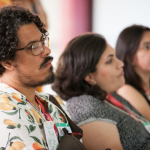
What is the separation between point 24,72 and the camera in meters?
0.92

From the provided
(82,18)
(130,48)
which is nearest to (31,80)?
(130,48)

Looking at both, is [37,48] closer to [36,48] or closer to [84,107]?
[36,48]

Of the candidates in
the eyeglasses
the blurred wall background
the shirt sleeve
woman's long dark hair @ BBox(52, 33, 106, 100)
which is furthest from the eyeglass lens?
the blurred wall background

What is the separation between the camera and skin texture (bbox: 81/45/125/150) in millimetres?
1122

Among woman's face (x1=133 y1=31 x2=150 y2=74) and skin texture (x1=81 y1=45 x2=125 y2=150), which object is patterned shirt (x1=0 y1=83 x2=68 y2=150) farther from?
woman's face (x1=133 y1=31 x2=150 y2=74)

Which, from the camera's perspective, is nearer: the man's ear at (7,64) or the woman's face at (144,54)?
the man's ear at (7,64)

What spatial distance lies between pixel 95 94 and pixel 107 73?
18 cm

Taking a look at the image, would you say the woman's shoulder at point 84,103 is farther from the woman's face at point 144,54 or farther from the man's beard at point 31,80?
the woman's face at point 144,54

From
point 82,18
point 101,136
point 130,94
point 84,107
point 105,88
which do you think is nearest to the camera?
point 101,136

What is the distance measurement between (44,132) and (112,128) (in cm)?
47

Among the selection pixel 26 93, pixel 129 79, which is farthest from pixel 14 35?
pixel 129 79

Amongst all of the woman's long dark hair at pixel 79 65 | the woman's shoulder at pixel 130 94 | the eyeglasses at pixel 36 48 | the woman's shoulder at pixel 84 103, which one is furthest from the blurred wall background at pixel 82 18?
the eyeglasses at pixel 36 48

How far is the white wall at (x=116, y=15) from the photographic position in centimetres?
281

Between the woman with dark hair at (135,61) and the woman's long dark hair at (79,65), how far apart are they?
0.50m
